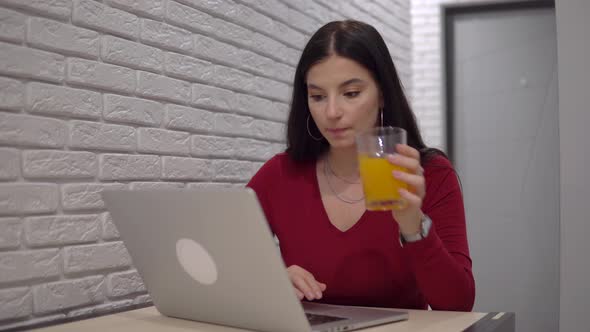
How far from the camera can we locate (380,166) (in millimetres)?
1274

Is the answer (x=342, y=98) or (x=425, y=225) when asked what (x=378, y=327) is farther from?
(x=342, y=98)

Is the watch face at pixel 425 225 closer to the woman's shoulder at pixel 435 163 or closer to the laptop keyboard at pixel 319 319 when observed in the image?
the laptop keyboard at pixel 319 319

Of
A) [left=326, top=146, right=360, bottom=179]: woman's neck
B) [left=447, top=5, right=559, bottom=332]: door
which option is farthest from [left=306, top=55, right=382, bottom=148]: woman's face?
[left=447, top=5, right=559, bottom=332]: door

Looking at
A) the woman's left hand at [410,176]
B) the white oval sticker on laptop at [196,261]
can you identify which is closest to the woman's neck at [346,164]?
the woman's left hand at [410,176]

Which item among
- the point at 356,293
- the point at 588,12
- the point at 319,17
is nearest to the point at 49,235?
the point at 356,293

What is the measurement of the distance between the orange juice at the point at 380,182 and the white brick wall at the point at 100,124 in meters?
0.80

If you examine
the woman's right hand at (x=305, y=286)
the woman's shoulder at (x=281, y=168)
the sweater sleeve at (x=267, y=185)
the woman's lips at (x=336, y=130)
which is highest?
the woman's lips at (x=336, y=130)

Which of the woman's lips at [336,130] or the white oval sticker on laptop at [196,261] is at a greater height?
the woman's lips at [336,130]

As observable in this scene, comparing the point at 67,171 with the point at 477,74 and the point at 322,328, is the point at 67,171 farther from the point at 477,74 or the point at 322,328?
the point at 477,74

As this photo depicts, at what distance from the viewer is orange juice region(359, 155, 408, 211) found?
50.2 inches

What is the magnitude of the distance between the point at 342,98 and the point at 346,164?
0.28 metres

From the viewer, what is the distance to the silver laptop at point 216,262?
1.10 m

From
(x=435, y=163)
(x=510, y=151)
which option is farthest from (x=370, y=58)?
(x=510, y=151)

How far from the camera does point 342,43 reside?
1813mm
